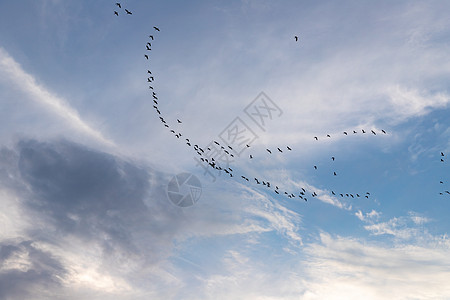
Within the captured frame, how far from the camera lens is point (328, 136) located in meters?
96.1

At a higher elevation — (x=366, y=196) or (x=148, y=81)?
(x=148, y=81)

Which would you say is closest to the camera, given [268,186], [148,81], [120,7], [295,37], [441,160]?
[120,7]

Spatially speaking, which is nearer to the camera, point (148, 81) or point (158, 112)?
point (148, 81)

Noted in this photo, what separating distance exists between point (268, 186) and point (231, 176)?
11.9 m

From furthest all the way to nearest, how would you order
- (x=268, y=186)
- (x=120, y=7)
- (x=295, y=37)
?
(x=268, y=186) → (x=295, y=37) → (x=120, y=7)

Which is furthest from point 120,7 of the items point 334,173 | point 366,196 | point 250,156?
point 366,196

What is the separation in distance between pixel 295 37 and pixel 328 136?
30.1m

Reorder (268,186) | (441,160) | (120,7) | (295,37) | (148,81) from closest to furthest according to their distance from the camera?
(120,7), (295,37), (148,81), (441,160), (268,186)

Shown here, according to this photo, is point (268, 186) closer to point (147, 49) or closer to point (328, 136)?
point (328, 136)

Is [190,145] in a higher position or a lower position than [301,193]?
higher

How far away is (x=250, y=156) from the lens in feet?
327

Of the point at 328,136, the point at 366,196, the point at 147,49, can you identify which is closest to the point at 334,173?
the point at 328,136

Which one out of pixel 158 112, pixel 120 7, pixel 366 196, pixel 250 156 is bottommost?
pixel 366 196

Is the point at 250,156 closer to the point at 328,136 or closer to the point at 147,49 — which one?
the point at 328,136
